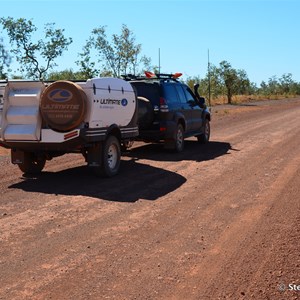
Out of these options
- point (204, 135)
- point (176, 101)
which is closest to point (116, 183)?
point (176, 101)

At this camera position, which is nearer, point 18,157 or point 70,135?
point 70,135

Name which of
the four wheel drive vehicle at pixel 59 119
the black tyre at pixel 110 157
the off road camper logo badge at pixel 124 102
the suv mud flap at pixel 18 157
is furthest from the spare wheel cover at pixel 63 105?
the off road camper logo badge at pixel 124 102

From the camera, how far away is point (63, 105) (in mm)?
7965

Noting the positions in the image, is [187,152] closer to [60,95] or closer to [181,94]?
[181,94]

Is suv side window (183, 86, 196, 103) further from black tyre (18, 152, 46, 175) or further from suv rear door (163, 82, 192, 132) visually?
black tyre (18, 152, 46, 175)

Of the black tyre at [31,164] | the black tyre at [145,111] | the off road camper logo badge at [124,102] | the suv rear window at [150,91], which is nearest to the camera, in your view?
the black tyre at [31,164]

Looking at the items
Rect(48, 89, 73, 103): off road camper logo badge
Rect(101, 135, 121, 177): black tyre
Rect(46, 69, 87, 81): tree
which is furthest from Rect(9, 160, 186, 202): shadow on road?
Rect(46, 69, 87, 81): tree

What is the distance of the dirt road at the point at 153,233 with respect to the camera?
404 centimetres

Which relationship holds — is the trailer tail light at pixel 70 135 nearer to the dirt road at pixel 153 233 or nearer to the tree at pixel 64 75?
the dirt road at pixel 153 233

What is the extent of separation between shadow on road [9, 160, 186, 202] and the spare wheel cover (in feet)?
3.53

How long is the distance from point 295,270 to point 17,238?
3.13 meters

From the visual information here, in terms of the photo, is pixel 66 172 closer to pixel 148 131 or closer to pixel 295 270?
pixel 148 131

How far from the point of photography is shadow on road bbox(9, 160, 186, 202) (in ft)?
24.6

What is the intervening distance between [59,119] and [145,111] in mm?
4086
